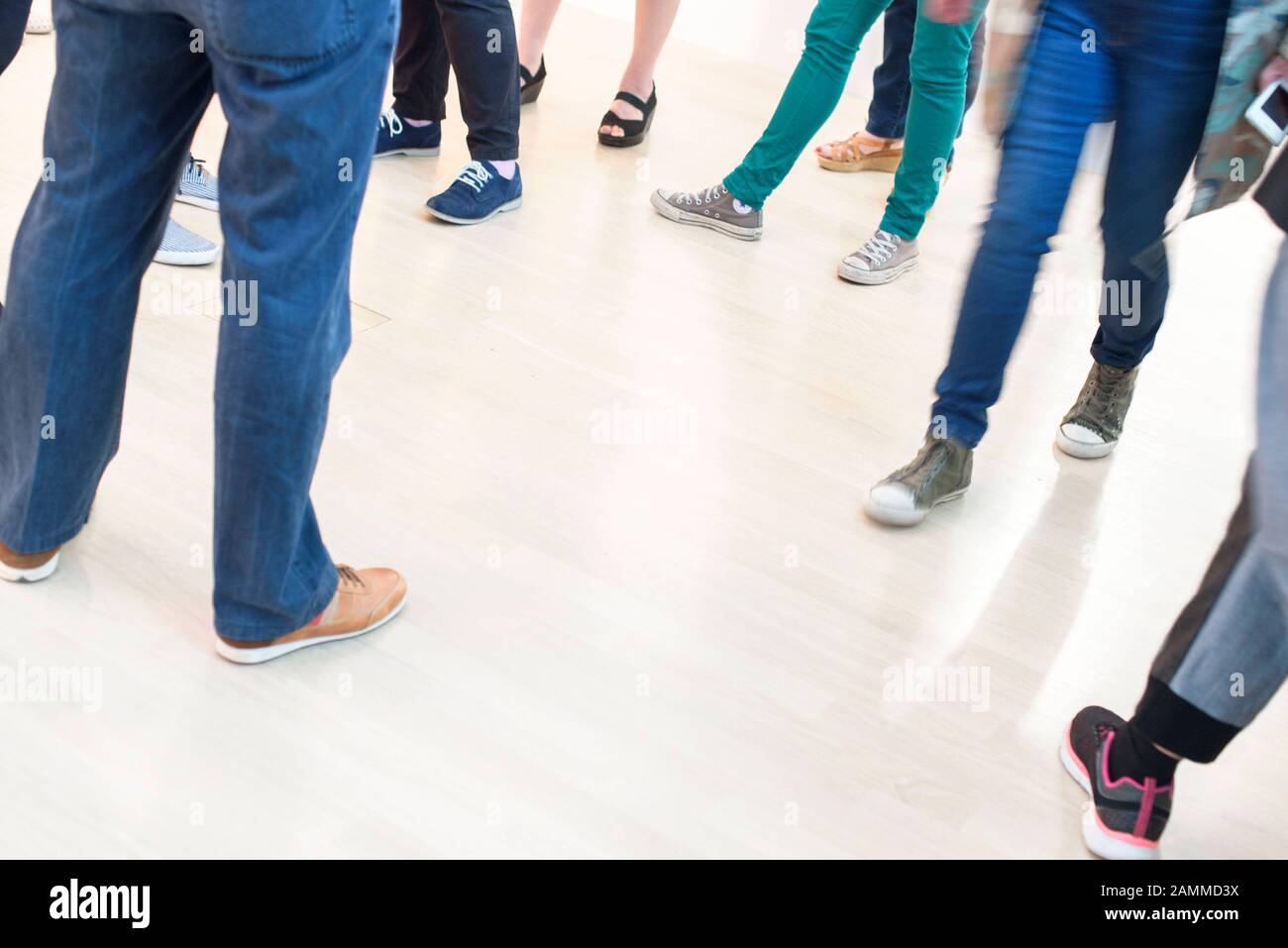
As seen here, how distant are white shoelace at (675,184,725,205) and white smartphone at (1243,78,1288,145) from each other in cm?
134

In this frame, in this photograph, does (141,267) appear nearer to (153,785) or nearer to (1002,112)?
(153,785)

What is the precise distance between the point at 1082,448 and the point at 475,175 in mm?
1154

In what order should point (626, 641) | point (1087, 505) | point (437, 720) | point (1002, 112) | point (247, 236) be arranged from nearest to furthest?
point (247, 236)
point (437, 720)
point (626, 641)
point (1002, 112)
point (1087, 505)

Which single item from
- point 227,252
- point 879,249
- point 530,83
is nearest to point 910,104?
point 879,249

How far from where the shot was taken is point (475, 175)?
98.3 inches

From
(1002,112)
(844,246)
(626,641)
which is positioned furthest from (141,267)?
(844,246)

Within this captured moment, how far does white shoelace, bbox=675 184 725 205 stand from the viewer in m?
2.64

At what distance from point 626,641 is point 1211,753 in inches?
23.7

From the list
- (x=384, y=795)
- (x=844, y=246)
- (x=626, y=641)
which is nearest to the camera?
(x=384, y=795)

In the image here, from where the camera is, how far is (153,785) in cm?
124

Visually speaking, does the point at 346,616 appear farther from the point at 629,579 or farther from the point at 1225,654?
the point at 1225,654

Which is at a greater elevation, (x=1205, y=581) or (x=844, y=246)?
(x=1205, y=581)

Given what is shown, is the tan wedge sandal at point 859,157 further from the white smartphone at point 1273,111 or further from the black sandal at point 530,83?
the white smartphone at point 1273,111

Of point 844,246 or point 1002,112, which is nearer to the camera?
point 1002,112
